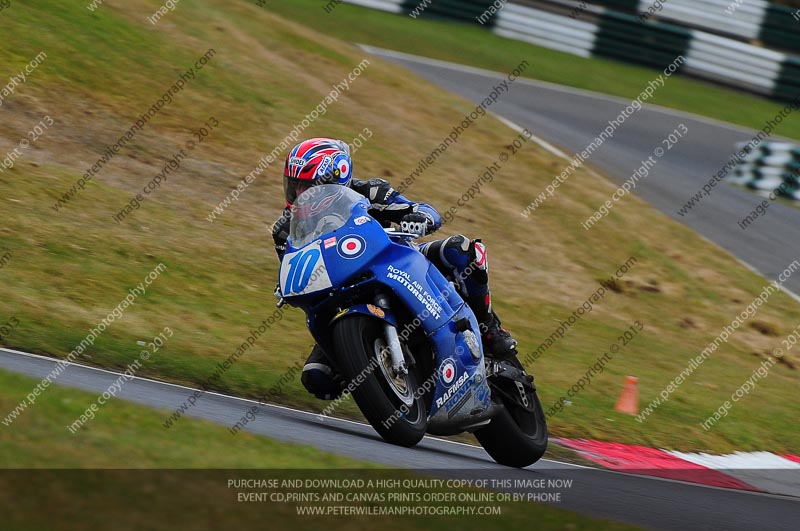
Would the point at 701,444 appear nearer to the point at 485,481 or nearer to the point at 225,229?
the point at 485,481

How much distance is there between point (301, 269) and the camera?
6953 millimetres

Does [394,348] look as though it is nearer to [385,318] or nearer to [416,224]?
[385,318]

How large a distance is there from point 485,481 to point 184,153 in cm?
1048

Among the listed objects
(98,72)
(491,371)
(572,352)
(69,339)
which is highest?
(491,371)

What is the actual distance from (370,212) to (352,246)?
2.10ft

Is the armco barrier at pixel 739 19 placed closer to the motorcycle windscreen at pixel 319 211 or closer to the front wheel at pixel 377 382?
the motorcycle windscreen at pixel 319 211

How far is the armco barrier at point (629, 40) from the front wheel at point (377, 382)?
77.6 ft

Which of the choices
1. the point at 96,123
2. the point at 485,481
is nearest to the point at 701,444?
the point at 485,481

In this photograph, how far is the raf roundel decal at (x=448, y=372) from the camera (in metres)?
7.14

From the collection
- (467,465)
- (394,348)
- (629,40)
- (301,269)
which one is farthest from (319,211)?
(629,40)

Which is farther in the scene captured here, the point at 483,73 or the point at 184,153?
the point at 483,73

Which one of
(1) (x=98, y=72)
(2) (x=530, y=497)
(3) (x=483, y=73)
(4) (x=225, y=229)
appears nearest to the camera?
(2) (x=530, y=497)

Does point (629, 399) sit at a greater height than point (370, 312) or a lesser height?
lesser

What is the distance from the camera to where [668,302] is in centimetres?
1591
